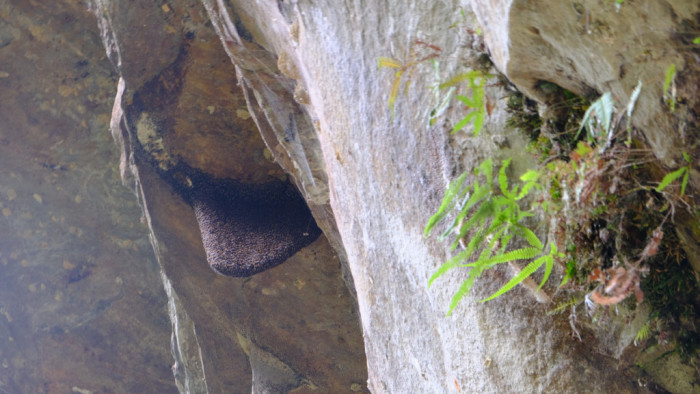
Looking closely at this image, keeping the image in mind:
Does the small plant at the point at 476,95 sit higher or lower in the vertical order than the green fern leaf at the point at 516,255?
Answer: higher

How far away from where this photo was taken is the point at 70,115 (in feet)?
17.3

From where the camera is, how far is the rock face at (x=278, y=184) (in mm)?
1185

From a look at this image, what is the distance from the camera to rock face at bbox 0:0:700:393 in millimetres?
1185

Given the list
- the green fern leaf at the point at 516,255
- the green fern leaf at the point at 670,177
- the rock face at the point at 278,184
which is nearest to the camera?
the green fern leaf at the point at 670,177

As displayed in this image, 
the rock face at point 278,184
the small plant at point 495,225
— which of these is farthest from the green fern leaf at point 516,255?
the rock face at point 278,184

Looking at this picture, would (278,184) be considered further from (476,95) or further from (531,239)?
(531,239)

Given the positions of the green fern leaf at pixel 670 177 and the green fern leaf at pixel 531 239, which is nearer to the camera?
the green fern leaf at pixel 670 177

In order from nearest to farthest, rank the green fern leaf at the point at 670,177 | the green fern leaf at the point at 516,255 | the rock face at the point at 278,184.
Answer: the green fern leaf at the point at 670,177 < the green fern leaf at the point at 516,255 < the rock face at the point at 278,184

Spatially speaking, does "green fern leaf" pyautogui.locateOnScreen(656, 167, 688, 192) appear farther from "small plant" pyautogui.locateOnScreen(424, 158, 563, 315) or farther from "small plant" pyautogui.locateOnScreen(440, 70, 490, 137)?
"small plant" pyautogui.locateOnScreen(440, 70, 490, 137)

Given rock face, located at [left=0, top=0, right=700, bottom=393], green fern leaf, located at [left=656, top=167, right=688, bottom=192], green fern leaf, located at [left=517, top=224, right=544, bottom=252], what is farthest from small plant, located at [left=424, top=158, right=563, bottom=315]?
green fern leaf, located at [left=656, top=167, right=688, bottom=192]

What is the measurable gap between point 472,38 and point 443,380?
Result: 838mm

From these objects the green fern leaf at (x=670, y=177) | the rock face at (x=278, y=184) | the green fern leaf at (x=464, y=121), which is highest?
the green fern leaf at (x=670, y=177)

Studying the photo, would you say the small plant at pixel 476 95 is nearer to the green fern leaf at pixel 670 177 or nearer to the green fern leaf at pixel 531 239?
the green fern leaf at pixel 531 239

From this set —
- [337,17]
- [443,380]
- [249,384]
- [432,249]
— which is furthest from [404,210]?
[249,384]
